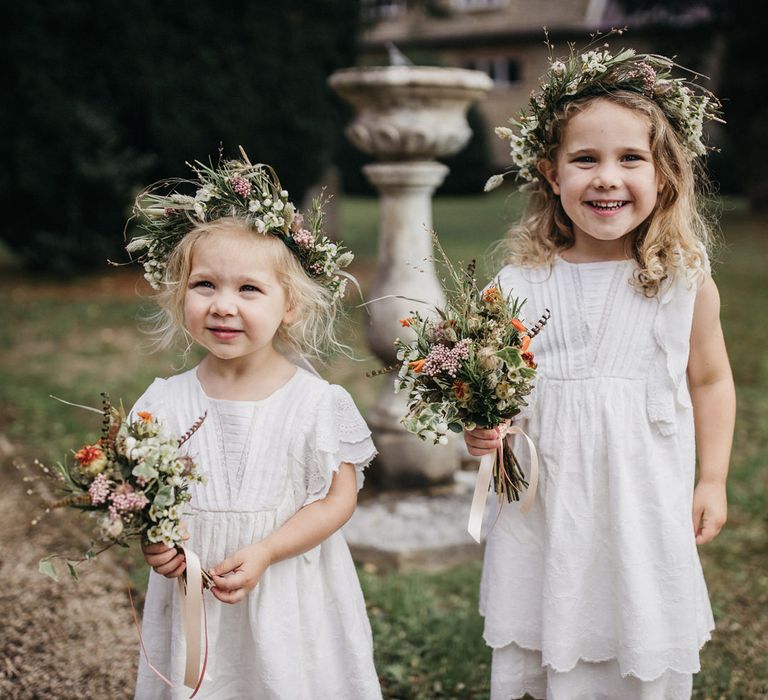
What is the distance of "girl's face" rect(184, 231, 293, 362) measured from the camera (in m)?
2.24

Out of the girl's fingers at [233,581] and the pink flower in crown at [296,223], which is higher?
the pink flower in crown at [296,223]

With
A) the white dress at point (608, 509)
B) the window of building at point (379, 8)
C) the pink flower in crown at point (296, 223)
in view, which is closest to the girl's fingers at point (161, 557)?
the pink flower in crown at point (296, 223)

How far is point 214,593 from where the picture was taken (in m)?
2.12

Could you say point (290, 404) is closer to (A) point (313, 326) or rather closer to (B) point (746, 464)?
(A) point (313, 326)

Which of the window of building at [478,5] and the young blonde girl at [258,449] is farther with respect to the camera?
the window of building at [478,5]

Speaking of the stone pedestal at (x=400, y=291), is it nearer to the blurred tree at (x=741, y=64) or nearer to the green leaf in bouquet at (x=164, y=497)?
the green leaf in bouquet at (x=164, y=497)

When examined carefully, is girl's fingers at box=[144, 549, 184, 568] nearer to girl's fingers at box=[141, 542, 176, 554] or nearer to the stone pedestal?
girl's fingers at box=[141, 542, 176, 554]

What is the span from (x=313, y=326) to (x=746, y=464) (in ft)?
12.0

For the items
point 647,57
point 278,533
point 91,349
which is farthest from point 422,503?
point 91,349

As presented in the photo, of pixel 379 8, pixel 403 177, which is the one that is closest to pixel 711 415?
pixel 403 177

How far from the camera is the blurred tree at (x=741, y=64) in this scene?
1589cm

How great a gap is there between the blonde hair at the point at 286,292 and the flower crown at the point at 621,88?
2.42ft

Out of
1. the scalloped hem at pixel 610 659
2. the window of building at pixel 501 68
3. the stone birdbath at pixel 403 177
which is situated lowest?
the scalloped hem at pixel 610 659

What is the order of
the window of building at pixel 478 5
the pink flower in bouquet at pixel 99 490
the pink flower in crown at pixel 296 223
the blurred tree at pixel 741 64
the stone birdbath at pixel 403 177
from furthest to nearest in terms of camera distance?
the window of building at pixel 478 5
the blurred tree at pixel 741 64
the stone birdbath at pixel 403 177
the pink flower in crown at pixel 296 223
the pink flower in bouquet at pixel 99 490
